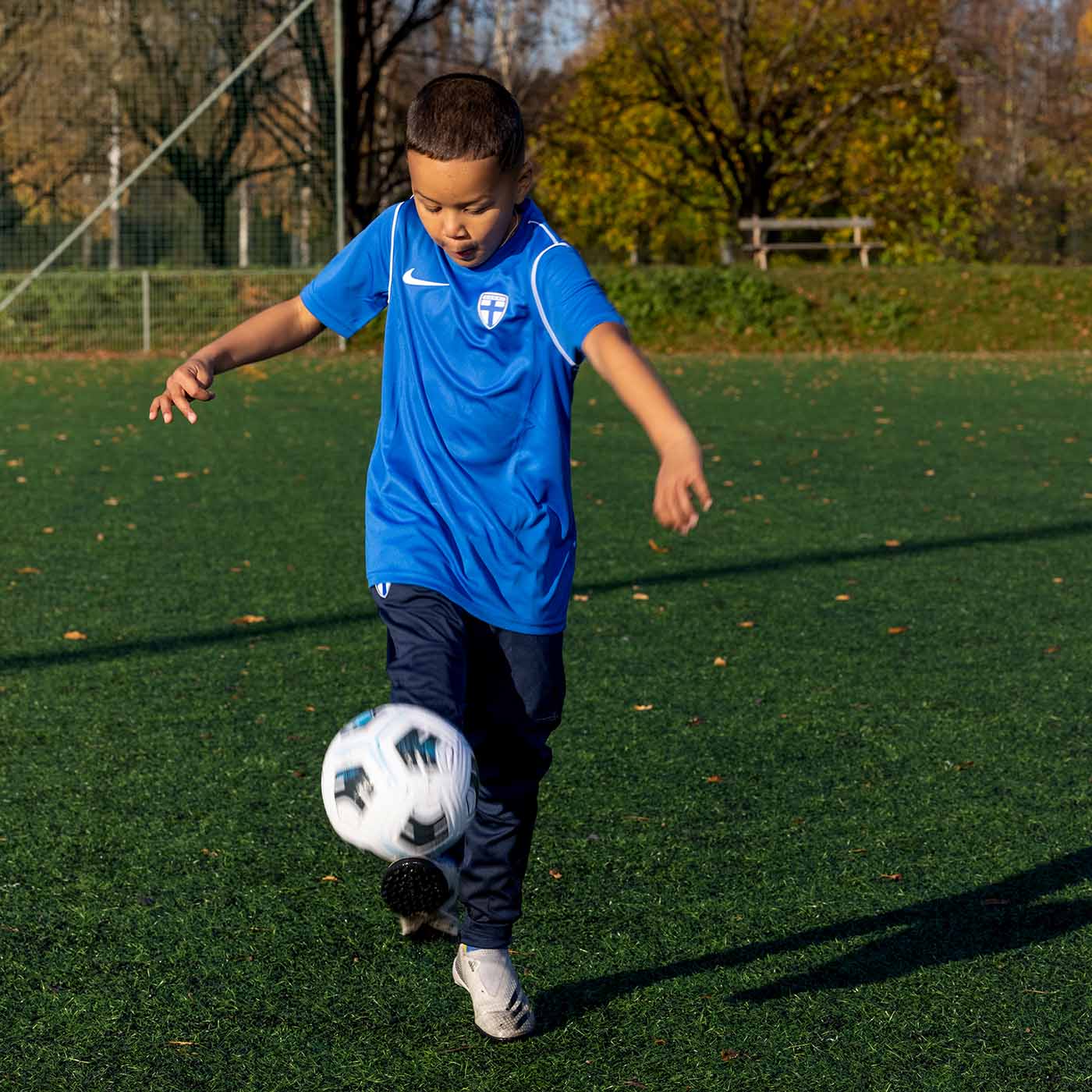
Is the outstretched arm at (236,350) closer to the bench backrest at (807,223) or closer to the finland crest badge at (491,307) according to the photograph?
the finland crest badge at (491,307)

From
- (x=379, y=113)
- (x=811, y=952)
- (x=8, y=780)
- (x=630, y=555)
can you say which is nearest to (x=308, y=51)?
(x=379, y=113)

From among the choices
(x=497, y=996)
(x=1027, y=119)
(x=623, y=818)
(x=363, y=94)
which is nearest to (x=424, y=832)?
(x=497, y=996)

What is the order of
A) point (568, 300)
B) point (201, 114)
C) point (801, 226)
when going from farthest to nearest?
point (801, 226)
point (201, 114)
point (568, 300)

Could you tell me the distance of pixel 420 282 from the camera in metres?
3.00

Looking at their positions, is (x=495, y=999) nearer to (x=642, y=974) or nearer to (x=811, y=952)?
(x=642, y=974)

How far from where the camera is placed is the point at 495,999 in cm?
303

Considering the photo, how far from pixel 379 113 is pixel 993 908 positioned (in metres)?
33.6

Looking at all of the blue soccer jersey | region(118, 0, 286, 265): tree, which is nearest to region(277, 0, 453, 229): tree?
region(118, 0, 286, 265): tree

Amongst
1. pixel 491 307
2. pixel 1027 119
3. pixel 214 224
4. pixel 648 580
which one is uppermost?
pixel 1027 119

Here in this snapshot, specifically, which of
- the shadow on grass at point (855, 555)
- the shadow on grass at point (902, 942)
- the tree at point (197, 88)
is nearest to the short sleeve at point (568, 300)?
the shadow on grass at point (902, 942)

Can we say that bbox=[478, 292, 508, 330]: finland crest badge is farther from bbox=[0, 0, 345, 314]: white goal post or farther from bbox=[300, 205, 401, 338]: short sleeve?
bbox=[0, 0, 345, 314]: white goal post

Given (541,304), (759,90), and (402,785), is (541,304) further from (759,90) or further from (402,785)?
(759,90)

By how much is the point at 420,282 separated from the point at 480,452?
361 millimetres

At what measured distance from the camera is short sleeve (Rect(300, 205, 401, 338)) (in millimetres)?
3129
